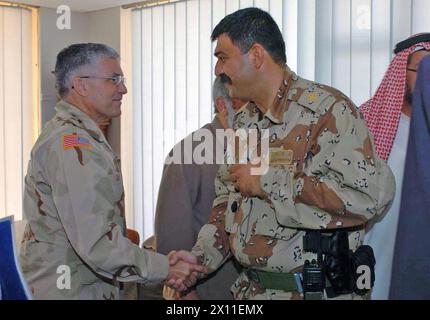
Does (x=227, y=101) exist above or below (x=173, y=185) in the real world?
above

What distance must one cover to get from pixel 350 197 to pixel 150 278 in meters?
0.71

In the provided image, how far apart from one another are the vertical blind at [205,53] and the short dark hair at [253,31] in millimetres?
2280

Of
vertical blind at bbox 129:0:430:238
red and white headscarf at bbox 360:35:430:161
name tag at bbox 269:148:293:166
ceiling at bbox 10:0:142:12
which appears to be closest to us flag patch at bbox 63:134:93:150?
name tag at bbox 269:148:293:166

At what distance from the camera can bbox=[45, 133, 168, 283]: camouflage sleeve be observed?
176cm

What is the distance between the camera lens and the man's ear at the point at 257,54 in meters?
1.75

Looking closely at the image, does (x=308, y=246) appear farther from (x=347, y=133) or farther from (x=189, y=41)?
(x=189, y=41)

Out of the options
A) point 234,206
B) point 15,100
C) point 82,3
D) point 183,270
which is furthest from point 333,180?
point 15,100

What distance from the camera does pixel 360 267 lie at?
1.66 m

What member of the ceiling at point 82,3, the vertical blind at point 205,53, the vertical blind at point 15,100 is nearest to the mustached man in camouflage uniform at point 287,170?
the vertical blind at point 205,53

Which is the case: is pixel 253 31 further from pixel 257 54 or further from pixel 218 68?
pixel 218 68

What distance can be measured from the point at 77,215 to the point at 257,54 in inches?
27.8

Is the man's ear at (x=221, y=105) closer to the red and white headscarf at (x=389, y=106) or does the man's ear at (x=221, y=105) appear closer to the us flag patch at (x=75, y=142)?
the red and white headscarf at (x=389, y=106)

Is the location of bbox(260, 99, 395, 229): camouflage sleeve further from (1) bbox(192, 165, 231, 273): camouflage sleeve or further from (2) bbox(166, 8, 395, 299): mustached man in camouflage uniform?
(1) bbox(192, 165, 231, 273): camouflage sleeve

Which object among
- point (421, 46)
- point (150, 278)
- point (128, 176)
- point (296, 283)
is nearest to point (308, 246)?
point (296, 283)
